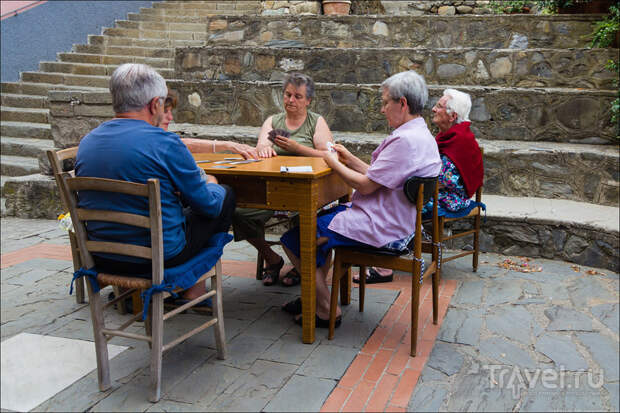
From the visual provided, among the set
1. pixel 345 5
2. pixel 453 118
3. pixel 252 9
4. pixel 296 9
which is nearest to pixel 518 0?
pixel 345 5

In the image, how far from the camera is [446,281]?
3.91m

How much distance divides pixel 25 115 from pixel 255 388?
6760mm

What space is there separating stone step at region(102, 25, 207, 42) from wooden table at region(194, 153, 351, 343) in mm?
6910

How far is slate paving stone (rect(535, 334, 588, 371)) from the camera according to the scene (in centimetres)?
265

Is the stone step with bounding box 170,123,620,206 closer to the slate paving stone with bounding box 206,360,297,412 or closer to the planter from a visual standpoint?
the slate paving stone with bounding box 206,360,297,412

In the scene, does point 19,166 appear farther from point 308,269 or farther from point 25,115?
point 308,269

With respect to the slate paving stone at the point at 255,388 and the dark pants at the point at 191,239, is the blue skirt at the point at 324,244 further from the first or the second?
the slate paving stone at the point at 255,388

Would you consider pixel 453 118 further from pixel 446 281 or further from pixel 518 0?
pixel 518 0

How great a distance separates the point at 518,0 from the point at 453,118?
5118mm

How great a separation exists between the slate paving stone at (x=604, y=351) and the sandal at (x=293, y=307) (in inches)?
62.0

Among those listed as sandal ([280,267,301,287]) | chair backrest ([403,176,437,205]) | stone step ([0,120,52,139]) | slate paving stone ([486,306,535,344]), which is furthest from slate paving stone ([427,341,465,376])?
stone step ([0,120,52,139])

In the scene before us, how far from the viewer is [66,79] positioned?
8.24m

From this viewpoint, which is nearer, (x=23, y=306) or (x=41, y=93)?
(x=23, y=306)

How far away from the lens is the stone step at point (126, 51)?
8685 millimetres
